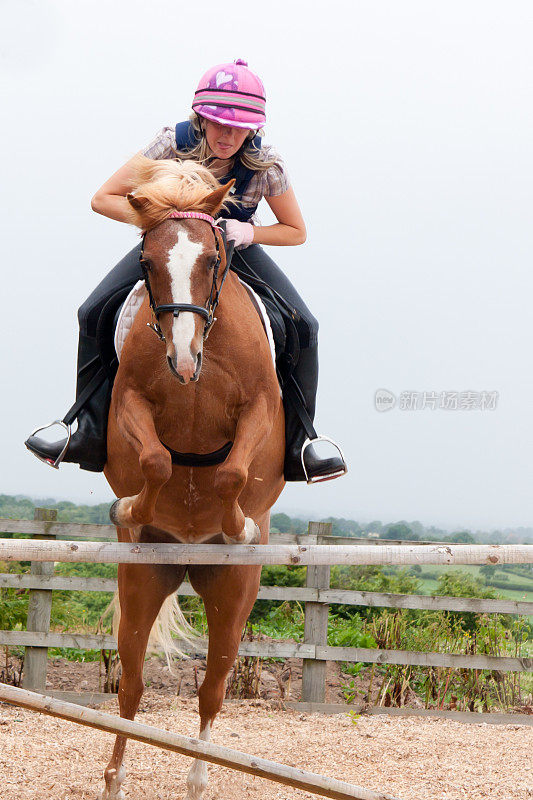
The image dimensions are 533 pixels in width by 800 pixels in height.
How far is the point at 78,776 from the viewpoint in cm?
498

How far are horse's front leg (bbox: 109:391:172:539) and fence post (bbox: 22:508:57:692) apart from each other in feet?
13.2

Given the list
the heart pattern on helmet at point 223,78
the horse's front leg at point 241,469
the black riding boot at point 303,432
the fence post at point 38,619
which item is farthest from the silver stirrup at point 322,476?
the fence post at point 38,619

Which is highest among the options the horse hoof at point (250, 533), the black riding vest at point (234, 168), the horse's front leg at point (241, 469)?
the black riding vest at point (234, 168)

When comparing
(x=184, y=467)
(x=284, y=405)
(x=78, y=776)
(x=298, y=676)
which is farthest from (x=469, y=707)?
(x=184, y=467)

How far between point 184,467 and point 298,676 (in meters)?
5.46

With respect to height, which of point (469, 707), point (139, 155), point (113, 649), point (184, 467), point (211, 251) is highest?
point (139, 155)

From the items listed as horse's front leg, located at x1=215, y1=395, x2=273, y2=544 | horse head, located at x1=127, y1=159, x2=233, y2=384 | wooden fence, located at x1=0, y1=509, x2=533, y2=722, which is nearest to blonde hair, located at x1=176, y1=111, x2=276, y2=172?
horse head, located at x1=127, y1=159, x2=233, y2=384

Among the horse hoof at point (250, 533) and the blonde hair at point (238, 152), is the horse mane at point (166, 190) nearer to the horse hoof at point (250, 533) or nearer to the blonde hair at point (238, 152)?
the blonde hair at point (238, 152)

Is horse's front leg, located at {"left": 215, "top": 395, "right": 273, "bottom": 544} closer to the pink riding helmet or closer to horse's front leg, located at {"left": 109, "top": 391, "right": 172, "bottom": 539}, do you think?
horse's front leg, located at {"left": 109, "top": 391, "right": 172, "bottom": 539}

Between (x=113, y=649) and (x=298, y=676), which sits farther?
(x=298, y=676)

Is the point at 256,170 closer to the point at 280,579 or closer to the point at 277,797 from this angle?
the point at 277,797

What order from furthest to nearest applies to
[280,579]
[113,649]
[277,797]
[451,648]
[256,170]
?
[280,579] → [451,648] → [113,649] → [277,797] → [256,170]

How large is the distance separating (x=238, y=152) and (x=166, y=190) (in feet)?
2.63

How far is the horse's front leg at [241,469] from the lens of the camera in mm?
3031
